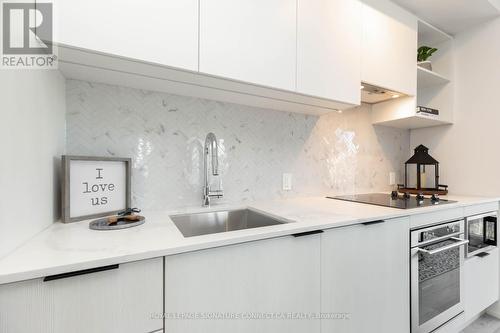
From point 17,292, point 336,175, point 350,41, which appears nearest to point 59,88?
point 17,292

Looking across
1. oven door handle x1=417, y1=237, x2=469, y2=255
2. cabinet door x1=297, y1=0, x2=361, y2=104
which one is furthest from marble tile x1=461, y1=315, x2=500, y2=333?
cabinet door x1=297, y1=0, x2=361, y2=104

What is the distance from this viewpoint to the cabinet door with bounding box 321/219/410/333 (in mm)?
997

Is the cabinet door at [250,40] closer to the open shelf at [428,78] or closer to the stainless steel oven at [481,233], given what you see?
the open shelf at [428,78]

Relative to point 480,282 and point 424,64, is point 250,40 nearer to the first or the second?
point 424,64

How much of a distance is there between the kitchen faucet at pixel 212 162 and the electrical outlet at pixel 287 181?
18.9 inches

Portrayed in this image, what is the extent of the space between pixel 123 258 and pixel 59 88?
819mm

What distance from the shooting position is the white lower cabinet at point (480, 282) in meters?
1.56

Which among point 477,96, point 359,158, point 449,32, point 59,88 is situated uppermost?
point 449,32

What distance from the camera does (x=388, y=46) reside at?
159 centimetres

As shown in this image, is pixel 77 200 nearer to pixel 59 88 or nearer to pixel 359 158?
pixel 59 88

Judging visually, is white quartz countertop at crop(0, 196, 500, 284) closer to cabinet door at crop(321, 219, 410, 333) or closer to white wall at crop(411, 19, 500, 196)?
cabinet door at crop(321, 219, 410, 333)

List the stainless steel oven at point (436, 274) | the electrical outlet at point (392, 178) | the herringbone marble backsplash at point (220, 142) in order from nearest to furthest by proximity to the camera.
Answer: the herringbone marble backsplash at point (220, 142)
the stainless steel oven at point (436, 274)
the electrical outlet at point (392, 178)

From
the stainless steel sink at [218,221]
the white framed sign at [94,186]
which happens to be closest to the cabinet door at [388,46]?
the stainless steel sink at [218,221]

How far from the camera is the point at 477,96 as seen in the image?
6.29ft
